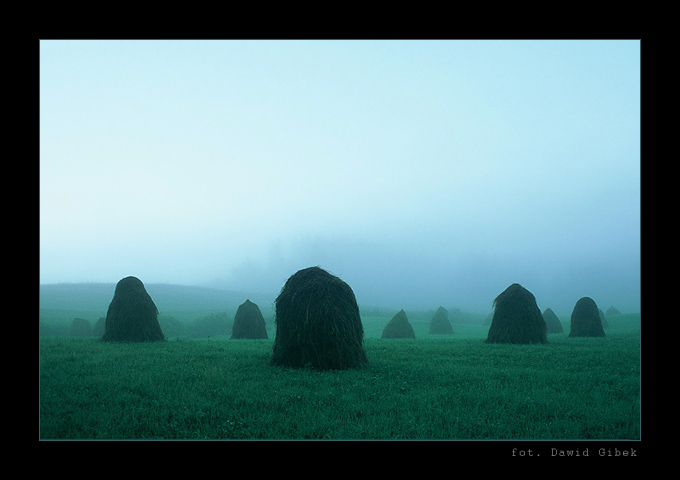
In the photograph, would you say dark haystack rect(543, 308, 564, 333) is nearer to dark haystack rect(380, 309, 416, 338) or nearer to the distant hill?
dark haystack rect(380, 309, 416, 338)

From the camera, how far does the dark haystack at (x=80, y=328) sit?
86.5 ft

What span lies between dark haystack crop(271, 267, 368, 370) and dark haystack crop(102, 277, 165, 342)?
924 centimetres

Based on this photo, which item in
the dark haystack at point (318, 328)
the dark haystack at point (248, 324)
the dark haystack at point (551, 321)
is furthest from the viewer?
the dark haystack at point (551, 321)

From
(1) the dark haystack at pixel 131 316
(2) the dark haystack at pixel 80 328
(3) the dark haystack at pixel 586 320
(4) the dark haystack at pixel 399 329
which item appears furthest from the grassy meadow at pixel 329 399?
(4) the dark haystack at pixel 399 329

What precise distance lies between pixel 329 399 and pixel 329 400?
2.5 inches

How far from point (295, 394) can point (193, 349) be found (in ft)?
28.2

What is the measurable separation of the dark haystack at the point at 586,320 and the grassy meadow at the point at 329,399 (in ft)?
52.6

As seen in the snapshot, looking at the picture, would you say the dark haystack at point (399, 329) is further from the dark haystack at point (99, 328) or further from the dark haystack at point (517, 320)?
the dark haystack at point (99, 328)

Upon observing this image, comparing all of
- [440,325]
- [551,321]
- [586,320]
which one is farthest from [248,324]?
[551,321]

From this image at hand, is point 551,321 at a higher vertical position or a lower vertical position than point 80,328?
lower

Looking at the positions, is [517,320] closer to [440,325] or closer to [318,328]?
[318,328]

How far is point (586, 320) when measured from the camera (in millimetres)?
25922
